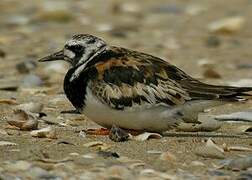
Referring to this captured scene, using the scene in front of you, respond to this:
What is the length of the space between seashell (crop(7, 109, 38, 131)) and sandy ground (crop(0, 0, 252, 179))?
50 mm

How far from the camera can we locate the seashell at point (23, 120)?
508cm

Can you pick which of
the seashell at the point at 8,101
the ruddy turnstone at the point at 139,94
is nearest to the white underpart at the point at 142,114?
the ruddy turnstone at the point at 139,94

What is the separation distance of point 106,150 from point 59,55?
3.42ft

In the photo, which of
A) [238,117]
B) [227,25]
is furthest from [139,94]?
[227,25]

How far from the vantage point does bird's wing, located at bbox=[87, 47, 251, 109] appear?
4.89 m

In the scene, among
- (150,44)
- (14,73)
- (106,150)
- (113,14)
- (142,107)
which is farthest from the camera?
(113,14)

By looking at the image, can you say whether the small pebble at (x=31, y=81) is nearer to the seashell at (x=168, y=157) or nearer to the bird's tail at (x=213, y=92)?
the bird's tail at (x=213, y=92)

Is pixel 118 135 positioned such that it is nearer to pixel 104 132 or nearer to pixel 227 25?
pixel 104 132

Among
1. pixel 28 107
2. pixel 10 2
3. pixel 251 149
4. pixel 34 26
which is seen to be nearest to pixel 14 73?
pixel 28 107

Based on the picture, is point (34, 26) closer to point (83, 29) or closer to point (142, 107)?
A: point (83, 29)

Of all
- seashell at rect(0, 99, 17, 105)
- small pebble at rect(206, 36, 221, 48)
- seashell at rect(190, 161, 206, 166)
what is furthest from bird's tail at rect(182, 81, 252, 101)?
small pebble at rect(206, 36, 221, 48)

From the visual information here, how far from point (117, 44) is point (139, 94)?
4676mm

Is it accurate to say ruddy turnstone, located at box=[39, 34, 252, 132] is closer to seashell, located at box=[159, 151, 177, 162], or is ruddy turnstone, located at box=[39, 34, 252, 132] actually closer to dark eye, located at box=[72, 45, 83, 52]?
dark eye, located at box=[72, 45, 83, 52]

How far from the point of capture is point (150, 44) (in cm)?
962
